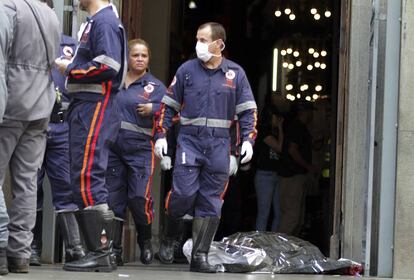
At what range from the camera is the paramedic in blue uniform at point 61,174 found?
8.09 metres

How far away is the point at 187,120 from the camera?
796 centimetres

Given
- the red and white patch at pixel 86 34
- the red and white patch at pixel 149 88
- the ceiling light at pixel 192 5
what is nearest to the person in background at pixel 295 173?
the ceiling light at pixel 192 5

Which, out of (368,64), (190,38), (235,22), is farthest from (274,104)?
A: (368,64)

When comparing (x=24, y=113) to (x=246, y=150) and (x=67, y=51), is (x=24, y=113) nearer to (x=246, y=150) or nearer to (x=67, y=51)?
(x=67, y=51)

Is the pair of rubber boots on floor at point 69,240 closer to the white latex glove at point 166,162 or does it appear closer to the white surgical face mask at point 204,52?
the white latex glove at point 166,162

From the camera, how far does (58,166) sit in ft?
26.9

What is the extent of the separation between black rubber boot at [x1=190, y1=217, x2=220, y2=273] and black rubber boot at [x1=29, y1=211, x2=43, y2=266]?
1.31m

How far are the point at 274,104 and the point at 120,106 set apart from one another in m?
4.46

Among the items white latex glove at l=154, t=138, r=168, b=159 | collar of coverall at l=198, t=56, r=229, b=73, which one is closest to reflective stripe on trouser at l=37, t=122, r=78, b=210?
white latex glove at l=154, t=138, r=168, b=159

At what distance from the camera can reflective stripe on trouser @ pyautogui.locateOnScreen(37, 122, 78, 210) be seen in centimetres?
812

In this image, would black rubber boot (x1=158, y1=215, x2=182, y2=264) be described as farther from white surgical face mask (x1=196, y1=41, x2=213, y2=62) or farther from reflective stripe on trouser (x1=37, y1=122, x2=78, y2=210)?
white surgical face mask (x1=196, y1=41, x2=213, y2=62)

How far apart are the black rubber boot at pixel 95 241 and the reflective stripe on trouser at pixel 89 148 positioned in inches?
3.8

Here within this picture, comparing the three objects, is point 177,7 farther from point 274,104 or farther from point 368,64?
point 368,64

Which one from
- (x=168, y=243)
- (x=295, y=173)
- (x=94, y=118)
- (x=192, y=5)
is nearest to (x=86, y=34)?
(x=94, y=118)
